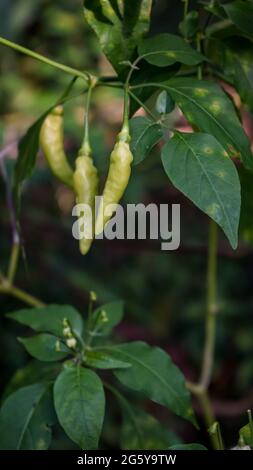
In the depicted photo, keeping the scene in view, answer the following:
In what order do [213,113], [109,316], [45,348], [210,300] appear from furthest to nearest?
1. [210,300]
2. [109,316]
3. [45,348]
4. [213,113]

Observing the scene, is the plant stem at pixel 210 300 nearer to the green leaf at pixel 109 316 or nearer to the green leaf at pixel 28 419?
the green leaf at pixel 109 316

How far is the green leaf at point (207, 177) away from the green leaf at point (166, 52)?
0.14 m

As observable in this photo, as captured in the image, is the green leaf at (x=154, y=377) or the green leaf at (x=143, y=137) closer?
the green leaf at (x=143, y=137)

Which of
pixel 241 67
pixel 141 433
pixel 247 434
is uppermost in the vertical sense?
pixel 241 67

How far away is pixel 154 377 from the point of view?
1316mm

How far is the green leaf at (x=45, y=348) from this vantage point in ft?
4.53

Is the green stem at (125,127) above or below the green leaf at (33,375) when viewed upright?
above

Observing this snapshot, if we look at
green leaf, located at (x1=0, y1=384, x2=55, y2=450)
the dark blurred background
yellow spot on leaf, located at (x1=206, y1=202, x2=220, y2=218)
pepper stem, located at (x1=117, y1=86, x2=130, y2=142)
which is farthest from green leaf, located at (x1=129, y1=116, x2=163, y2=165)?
the dark blurred background

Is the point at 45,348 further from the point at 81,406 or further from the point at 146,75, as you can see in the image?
the point at 146,75

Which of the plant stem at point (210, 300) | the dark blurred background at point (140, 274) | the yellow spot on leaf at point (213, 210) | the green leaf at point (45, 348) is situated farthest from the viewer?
the dark blurred background at point (140, 274)

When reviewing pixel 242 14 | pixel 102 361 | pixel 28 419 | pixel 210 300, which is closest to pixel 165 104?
pixel 242 14

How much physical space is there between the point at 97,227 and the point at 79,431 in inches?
11.2

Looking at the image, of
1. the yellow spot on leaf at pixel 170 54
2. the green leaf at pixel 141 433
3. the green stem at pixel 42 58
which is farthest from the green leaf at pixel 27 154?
the green leaf at pixel 141 433

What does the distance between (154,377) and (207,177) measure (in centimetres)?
41
